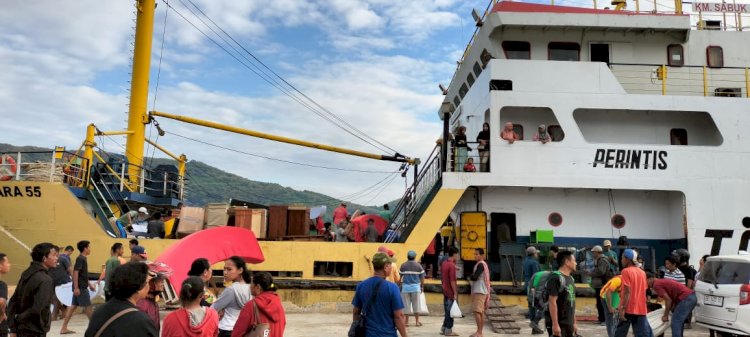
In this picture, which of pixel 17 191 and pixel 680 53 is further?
pixel 680 53

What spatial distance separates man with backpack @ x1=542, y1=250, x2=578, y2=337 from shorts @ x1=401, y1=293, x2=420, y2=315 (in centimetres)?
370

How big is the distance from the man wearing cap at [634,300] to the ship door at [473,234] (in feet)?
15.8

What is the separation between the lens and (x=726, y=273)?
25.2 feet

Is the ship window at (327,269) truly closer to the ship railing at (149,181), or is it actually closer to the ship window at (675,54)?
the ship railing at (149,181)

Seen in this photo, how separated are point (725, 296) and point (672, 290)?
882 mm

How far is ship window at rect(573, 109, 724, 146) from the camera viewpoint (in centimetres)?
1259

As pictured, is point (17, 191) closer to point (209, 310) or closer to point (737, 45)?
point (209, 310)

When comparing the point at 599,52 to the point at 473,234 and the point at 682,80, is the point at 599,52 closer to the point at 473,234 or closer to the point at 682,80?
the point at 682,80

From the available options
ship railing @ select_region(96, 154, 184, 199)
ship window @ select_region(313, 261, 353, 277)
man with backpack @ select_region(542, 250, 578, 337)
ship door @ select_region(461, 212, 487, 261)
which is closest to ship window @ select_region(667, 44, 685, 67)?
ship door @ select_region(461, 212, 487, 261)

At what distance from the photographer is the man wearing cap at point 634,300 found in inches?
254

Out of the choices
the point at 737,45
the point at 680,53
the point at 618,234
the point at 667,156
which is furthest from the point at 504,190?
the point at 737,45

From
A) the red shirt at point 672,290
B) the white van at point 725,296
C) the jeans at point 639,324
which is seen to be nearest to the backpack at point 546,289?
the jeans at point 639,324

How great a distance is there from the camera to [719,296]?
757 cm

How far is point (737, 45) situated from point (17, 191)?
16194 millimetres
